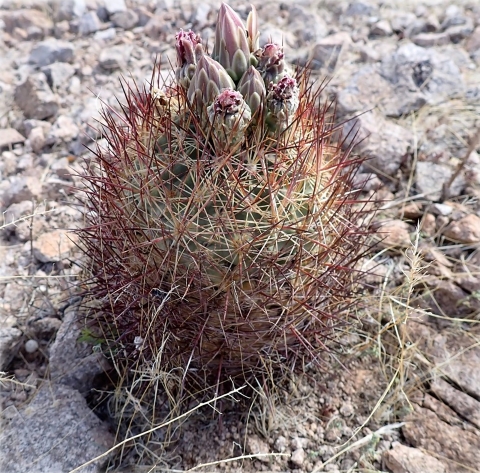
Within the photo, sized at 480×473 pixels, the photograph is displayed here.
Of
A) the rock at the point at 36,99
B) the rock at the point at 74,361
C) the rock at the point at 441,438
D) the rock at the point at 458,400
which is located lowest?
the rock at the point at 441,438

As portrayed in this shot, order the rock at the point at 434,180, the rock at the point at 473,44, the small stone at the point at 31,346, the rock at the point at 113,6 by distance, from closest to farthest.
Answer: the small stone at the point at 31,346, the rock at the point at 434,180, the rock at the point at 473,44, the rock at the point at 113,6

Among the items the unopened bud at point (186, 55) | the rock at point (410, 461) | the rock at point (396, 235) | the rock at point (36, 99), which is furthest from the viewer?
the rock at point (36, 99)

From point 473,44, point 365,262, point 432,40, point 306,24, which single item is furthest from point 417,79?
point 365,262

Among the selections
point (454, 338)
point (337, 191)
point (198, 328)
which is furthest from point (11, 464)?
point (454, 338)

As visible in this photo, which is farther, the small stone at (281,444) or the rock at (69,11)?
the rock at (69,11)

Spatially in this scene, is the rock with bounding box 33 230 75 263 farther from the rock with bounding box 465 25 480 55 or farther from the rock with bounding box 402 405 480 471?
the rock with bounding box 465 25 480 55

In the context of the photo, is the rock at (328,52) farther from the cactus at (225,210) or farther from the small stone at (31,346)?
the small stone at (31,346)

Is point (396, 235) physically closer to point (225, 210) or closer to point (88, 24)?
Answer: point (225, 210)

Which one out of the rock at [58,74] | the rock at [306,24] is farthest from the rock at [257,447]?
the rock at [306,24]
